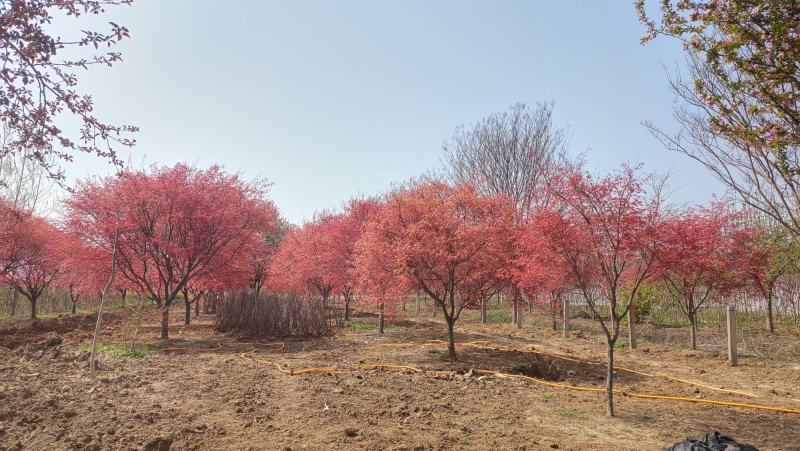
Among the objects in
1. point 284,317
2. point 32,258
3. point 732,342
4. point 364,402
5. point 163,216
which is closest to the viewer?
point 364,402

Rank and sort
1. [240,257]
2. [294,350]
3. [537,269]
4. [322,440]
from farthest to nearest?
[240,257]
[294,350]
[537,269]
[322,440]

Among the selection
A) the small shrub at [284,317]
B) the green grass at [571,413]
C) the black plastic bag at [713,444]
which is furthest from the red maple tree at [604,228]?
the small shrub at [284,317]

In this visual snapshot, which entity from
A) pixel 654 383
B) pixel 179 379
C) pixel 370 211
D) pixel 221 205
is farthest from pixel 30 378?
pixel 370 211

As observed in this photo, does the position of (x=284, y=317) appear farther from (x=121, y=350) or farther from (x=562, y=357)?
(x=562, y=357)

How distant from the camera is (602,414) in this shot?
5.39 meters

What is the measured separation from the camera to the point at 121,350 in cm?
921

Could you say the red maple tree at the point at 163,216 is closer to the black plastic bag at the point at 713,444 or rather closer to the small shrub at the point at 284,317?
the small shrub at the point at 284,317

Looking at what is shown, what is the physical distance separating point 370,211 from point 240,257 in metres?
4.55

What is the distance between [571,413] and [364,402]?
8.10 ft

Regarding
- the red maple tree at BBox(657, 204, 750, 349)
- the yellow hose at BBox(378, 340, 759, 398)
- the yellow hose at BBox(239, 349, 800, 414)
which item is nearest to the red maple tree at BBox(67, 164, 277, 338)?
the yellow hose at BBox(239, 349, 800, 414)

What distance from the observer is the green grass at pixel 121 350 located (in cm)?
888

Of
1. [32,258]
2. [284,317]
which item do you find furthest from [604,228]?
[32,258]

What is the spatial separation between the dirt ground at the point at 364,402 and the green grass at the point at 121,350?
20 cm

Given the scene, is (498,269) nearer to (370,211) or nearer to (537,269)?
(537,269)
